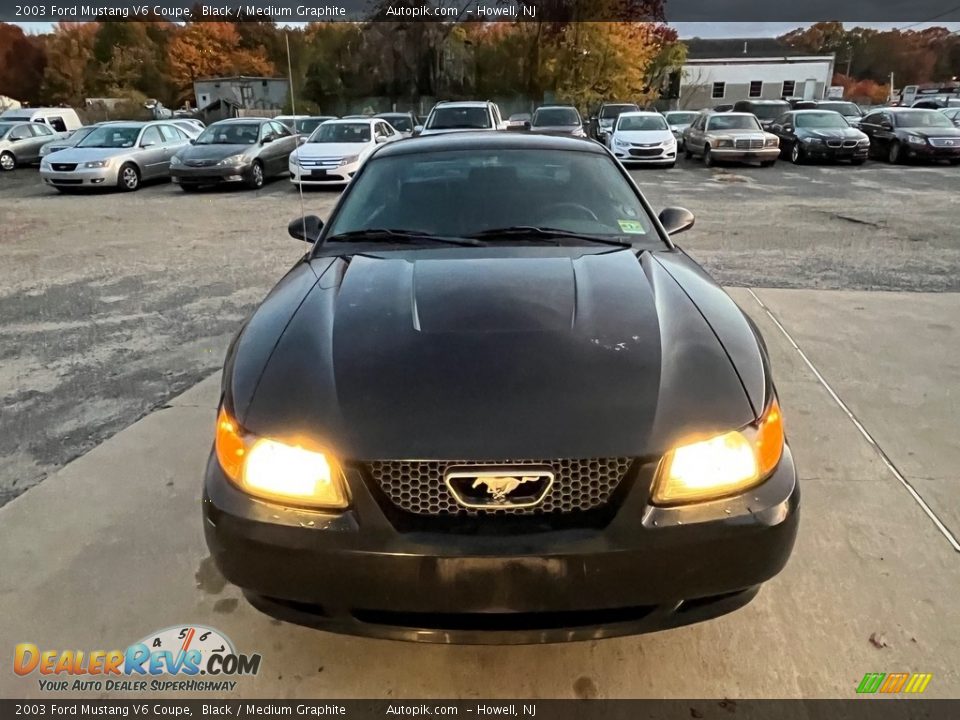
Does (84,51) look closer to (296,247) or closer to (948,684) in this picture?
(296,247)

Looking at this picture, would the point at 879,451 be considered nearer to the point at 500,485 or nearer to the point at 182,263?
the point at 500,485

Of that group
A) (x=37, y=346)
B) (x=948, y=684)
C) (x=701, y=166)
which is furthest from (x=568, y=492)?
(x=701, y=166)

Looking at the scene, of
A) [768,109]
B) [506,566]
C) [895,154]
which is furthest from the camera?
[768,109]

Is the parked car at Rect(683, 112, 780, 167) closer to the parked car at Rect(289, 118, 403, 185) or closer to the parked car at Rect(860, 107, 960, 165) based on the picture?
the parked car at Rect(860, 107, 960, 165)

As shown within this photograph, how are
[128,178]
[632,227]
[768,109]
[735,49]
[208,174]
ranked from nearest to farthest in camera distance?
[632,227] → [208,174] → [128,178] → [768,109] → [735,49]

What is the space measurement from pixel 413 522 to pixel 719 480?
818mm

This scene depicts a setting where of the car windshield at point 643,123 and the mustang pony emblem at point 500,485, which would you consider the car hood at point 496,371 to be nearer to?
the mustang pony emblem at point 500,485

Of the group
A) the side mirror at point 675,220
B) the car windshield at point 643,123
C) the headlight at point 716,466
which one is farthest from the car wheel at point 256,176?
the headlight at point 716,466

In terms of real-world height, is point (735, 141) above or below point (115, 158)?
above

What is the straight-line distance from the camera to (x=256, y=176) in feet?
48.7

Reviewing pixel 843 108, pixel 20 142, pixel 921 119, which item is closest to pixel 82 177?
pixel 20 142

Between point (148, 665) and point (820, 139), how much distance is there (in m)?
19.2

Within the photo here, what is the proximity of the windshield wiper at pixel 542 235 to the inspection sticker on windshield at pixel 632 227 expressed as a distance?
0.13 metres

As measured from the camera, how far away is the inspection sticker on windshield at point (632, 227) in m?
3.10
